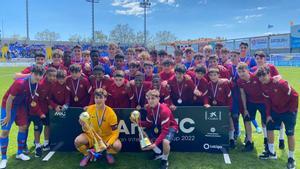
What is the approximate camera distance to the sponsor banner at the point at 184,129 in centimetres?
520

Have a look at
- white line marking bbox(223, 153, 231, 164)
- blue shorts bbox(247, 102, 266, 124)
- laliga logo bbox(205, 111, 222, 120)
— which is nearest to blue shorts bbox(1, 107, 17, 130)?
laliga logo bbox(205, 111, 222, 120)

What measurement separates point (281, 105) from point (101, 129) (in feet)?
10.5

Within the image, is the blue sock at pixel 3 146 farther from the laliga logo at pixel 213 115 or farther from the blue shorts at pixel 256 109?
the blue shorts at pixel 256 109

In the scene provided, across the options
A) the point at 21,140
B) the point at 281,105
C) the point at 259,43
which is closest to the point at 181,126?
the point at 281,105

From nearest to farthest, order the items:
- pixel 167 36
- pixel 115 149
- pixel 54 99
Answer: pixel 115 149 < pixel 54 99 < pixel 167 36

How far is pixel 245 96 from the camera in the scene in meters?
5.66

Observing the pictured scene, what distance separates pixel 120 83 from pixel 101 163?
1539mm

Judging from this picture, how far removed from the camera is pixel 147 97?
4.85 m

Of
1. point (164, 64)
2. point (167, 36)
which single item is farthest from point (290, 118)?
point (167, 36)

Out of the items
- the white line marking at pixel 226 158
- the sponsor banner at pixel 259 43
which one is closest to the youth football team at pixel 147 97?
the white line marking at pixel 226 158

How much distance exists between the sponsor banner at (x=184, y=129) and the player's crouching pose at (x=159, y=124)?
28cm

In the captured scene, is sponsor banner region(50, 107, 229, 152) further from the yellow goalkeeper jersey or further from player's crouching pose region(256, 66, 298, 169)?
player's crouching pose region(256, 66, 298, 169)

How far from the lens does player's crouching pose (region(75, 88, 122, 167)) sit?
4.72m

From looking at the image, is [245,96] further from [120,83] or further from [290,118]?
[120,83]
